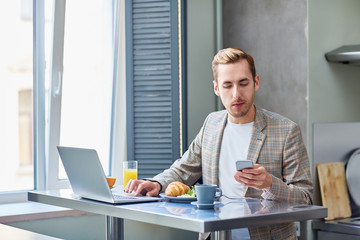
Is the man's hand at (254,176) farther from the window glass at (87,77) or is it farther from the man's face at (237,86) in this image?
the window glass at (87,77)

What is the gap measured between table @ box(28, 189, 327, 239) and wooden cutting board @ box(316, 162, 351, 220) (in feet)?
4.99

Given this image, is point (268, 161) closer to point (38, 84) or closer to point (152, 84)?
point (152, 84)

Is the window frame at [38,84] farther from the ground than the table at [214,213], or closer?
farther from the ground

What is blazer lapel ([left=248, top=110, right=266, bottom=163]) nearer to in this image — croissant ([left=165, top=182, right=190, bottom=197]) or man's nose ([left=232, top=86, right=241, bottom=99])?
man's nose ([left=232, top=86, right=241, bottom=99])

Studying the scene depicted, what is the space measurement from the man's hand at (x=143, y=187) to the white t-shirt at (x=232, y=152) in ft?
1.09

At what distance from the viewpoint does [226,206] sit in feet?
6.44

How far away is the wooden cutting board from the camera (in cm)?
356

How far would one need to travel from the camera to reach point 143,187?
2293 mm

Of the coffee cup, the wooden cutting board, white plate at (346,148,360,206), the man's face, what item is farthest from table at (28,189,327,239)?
white plate at (346,148,360,206)

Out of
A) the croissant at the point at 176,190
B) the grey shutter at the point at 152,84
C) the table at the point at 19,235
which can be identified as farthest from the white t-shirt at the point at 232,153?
the grey shutter at the point at 152,84

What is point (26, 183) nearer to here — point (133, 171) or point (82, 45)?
point (82, 45)

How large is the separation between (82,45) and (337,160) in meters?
1.80

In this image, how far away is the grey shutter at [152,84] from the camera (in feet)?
11.7

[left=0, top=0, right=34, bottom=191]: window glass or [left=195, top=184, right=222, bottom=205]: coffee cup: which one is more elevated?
[left=0, top=0, right=34, bottom=191]: window glass
